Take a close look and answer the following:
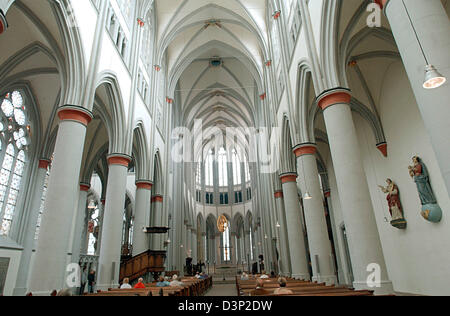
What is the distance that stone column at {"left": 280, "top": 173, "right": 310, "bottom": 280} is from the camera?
11763mm

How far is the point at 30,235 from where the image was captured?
40.9 feet

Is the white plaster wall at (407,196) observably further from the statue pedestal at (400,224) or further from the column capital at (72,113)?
the column capital at (72,113)

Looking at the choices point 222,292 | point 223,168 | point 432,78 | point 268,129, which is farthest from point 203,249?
point 432,78

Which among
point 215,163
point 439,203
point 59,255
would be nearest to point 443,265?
point 439,203

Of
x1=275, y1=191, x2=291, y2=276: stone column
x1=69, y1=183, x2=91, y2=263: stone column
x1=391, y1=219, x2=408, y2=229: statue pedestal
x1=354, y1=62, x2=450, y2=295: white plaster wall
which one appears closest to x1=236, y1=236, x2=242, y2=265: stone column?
x1=275, y1=191, x2=291, y2=276: stone column

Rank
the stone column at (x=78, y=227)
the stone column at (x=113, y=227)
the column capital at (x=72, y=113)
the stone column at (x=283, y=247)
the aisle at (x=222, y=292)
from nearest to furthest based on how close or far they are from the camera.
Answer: the column capital at (x=72, y=113) < the stone column at (x=113, y=227) < the aisle at (x=222, y=292) < the stone column at (x=283, y=247) < the stone column at (x=78, y=227)

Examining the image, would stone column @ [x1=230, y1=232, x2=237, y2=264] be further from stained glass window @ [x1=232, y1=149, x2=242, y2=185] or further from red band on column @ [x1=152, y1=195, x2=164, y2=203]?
red band on column @ [x1=152, y1=195, x2=164, y2=203]

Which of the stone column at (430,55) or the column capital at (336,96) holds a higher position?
the column capital at (336,96)

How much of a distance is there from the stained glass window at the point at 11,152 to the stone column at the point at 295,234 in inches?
467

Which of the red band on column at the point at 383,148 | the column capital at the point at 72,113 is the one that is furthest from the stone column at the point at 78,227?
the red band on column at the point at 383,148

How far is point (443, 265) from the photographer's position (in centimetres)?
853

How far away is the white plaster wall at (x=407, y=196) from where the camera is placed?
8.60 m

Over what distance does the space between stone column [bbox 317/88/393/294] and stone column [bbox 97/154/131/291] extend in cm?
779

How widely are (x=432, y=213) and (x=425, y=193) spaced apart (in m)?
0.61
